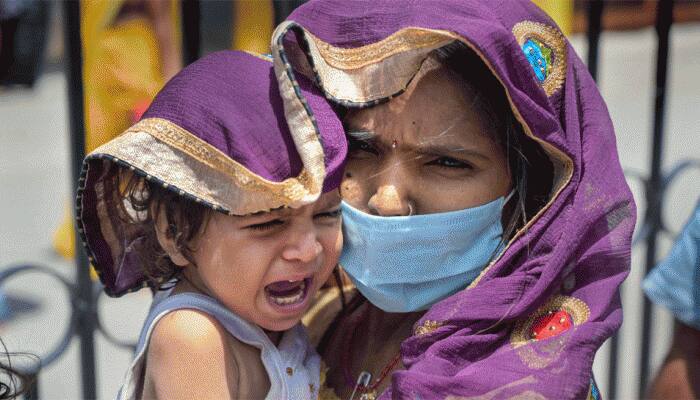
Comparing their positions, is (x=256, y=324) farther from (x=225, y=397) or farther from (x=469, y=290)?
(x=469, y=290)

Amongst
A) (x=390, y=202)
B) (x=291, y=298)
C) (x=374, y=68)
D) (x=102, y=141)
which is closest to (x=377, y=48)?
(x=374, y=68)

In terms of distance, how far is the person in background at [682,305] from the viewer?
88.2 inches

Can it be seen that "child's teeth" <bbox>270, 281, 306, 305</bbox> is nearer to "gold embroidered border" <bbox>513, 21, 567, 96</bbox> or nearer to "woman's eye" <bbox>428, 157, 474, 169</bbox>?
"woman's eye" <bbox>428, 157, 474, 169</bbox>

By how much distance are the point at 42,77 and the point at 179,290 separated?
9324mm

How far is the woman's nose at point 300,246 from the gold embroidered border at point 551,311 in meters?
0.36

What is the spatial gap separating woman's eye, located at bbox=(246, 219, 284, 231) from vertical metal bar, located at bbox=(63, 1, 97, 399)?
2.83 ft

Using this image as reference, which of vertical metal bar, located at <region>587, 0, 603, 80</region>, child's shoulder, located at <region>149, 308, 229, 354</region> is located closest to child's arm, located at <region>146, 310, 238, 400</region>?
child's shoulder, located at <region>149, 308, 229, 354</region>

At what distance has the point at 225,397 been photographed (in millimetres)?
1804

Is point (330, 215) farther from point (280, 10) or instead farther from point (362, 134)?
point (280, 10)

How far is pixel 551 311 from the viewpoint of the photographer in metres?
1.75

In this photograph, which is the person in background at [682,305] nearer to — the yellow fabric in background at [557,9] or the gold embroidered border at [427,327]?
the gold embroidered border at [427,327]

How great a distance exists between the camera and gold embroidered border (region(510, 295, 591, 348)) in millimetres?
1716

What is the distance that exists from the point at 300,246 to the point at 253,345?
241 millimetres

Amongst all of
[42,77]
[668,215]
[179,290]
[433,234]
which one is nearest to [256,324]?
[179,290]
